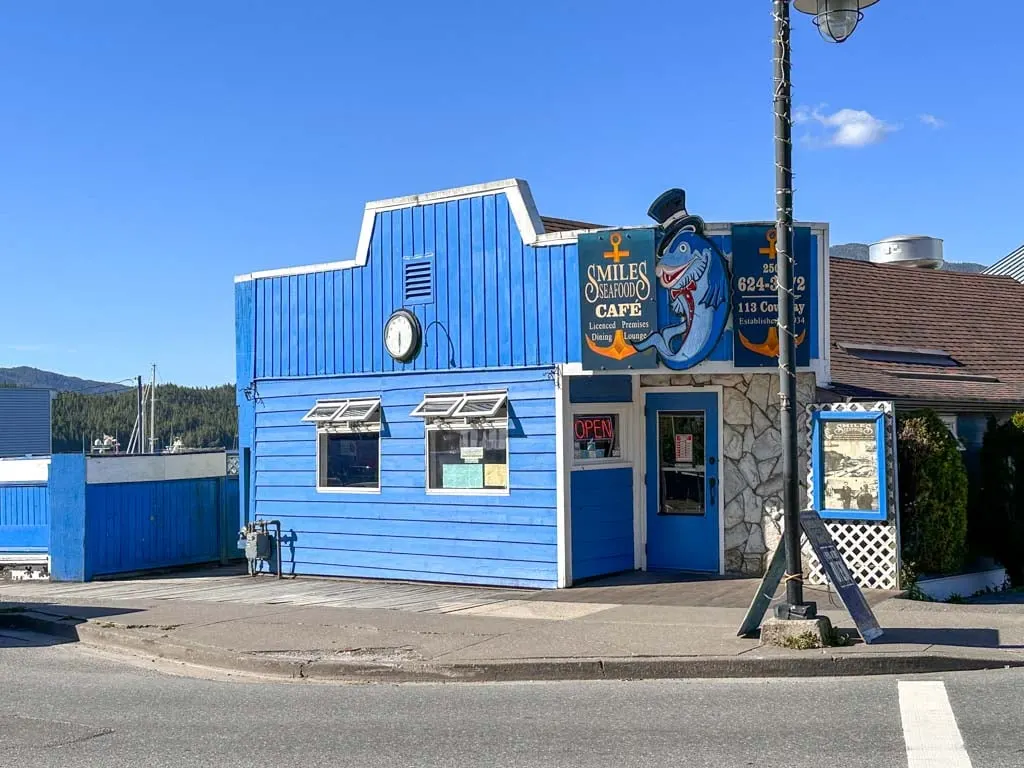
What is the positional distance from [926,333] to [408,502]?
8.96 m

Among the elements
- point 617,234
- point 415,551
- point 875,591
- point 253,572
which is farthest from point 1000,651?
point 253,572

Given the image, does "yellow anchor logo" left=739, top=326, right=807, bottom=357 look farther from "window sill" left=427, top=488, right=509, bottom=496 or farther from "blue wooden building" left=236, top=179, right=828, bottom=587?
"window sill" left=427, top=488, right=509, bottom=496

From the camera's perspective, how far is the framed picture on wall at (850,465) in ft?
40.8

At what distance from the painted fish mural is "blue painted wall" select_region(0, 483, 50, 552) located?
10.6 metres

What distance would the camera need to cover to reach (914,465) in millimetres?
12789

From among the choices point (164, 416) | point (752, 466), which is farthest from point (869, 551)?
point (164, 416)

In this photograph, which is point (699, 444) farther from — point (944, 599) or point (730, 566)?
point (944, 599)

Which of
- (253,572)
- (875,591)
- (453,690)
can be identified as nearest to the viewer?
(453,690)

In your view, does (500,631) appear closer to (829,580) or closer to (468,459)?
(829,580)

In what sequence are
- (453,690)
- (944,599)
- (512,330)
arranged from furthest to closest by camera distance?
(512,330) → (944,599) → (453,690)

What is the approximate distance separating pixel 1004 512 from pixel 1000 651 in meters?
5.79

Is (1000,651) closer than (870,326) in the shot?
Yes

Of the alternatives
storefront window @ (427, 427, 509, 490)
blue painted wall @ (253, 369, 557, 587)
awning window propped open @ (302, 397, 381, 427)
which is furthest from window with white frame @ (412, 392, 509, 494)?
awning window propped open @ (302, 397, 381, 427)

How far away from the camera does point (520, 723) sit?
25.2ft
